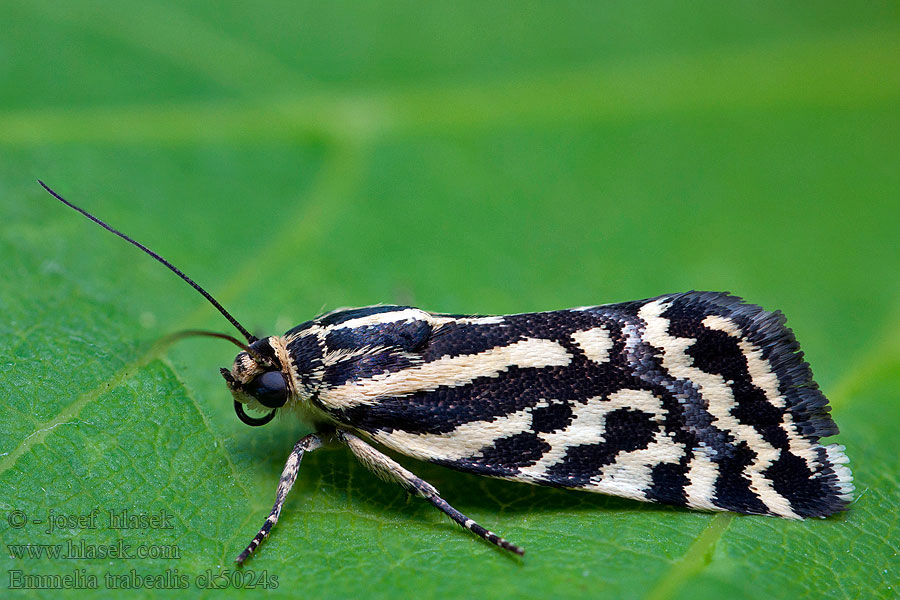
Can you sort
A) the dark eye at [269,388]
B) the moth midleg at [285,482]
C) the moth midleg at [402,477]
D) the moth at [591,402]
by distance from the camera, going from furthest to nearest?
1. the dark eye at [269,388]
2. the moth at [591,402]
3. the moth midleg at [402,477]
4. the moth midleg at [285,482]

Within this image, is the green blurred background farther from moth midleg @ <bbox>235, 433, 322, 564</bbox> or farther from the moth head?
the moth head

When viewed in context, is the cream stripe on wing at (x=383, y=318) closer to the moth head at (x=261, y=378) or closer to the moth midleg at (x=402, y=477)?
the moth head at (x=261, y=378)

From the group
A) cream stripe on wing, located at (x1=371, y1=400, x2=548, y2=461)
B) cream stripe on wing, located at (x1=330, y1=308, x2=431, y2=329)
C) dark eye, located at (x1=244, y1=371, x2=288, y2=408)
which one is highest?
cream stripe on wing, located at (x1=330, y1=308, x2=431, y2=329)

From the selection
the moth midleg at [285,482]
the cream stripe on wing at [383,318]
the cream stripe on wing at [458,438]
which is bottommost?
the moth midleg at [285,482]

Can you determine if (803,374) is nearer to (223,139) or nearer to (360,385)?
(360,385)

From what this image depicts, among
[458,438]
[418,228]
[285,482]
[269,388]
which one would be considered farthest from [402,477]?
[418,228]

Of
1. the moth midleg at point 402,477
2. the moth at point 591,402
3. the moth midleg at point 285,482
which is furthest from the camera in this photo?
the moth at point 591,402

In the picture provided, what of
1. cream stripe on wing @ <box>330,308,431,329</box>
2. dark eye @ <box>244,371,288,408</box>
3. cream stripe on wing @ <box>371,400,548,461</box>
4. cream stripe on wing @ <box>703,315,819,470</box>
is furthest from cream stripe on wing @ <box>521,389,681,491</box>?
dark eye @ <box>244,371,288,408</box>

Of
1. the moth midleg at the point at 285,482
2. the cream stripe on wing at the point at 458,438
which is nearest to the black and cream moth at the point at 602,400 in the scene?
the cream stripe on wing at the point at 458,438
